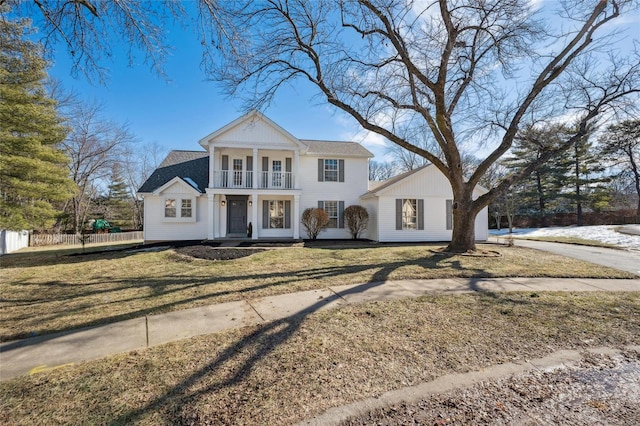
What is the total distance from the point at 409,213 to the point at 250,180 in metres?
9.05

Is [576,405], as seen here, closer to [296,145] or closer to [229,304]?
[229,304]

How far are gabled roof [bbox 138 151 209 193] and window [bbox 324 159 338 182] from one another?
275 inches

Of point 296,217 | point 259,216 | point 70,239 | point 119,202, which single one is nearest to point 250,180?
point 259,216

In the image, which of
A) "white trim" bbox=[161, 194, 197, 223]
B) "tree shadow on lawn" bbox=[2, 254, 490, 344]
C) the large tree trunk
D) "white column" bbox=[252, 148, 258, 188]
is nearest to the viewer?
"tree shadow on lawn" bbox=[2, 254, 490, 344]

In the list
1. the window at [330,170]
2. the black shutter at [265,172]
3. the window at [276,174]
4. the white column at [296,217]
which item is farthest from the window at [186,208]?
the window at [330,170]

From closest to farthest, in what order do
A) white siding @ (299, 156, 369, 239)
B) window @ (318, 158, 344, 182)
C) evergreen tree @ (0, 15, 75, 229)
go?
evergreen tree @ (0, 15, 75, 229)
white siding @ (299, 156, 369, 239)
window @ (318, 158, 344, 182)

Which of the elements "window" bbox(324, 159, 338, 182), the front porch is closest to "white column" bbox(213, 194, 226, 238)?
the front porch

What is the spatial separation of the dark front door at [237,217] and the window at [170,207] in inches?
114

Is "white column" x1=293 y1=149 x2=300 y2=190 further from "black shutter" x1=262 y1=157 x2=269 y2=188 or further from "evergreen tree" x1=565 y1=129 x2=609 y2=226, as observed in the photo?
"evergreen tree" x1=565 y1=129 x2=609 y2=226

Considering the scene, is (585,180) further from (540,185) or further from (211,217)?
(211,217)

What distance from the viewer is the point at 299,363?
2.89 m

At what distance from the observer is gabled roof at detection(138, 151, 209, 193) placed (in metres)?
16.0

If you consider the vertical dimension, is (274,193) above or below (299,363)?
above

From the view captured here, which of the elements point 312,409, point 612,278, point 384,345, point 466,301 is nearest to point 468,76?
point 612,278
